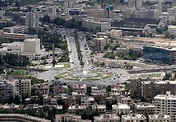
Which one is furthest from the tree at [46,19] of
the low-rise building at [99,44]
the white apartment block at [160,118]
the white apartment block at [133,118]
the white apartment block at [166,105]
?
the white apartment block at [160,118]

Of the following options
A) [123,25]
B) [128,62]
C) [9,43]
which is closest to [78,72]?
[128,62]

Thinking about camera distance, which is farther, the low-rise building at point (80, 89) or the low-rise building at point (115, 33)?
the low-rise building at point (115, 33)

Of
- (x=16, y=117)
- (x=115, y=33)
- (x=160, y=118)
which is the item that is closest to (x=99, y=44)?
(x=115, y=33)

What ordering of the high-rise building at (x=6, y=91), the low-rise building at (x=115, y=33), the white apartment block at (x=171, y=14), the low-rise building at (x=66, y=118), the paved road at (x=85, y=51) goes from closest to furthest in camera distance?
the low-rise building at (x=66, y=118) < the high-rise building at (x=6, y=91) < the paved road at (x=85, y=51) < the low-rise building at (x=115, y=33) < the white apartment block at (x=171, y=14)

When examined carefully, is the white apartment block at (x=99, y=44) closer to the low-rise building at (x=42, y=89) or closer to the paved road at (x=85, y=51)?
the paved road at (x=85, y=51)

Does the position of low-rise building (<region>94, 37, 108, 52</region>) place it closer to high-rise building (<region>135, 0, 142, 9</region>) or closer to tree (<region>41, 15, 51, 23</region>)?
tree (<region>41, 15, 51, 23</region>)

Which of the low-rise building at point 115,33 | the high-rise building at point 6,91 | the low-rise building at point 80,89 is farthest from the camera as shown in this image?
the low-rise building at point 115,33

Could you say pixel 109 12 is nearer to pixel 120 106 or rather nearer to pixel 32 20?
pixel 32 20
